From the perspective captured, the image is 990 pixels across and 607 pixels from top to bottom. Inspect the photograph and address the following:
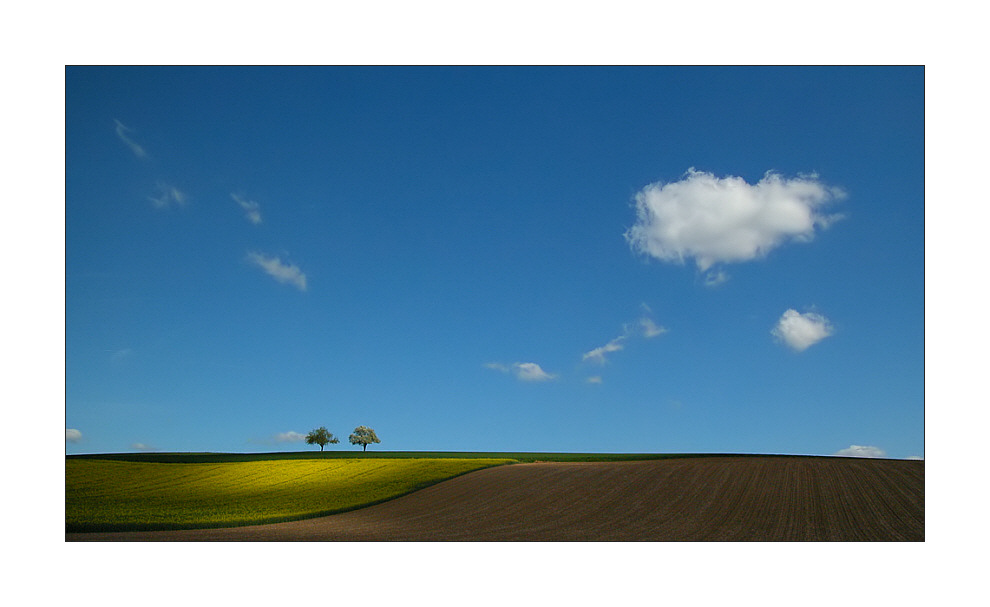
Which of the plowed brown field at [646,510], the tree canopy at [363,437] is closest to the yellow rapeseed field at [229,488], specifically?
the plowed brown field at [646,510]

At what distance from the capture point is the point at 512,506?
2272 centimetres

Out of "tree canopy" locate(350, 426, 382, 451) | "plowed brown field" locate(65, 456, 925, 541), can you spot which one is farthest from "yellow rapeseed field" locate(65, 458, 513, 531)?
"tree canopy" locate(350, 426, 382, 451)

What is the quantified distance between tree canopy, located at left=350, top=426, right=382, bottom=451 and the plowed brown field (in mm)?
19698

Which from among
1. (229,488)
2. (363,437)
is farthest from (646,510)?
(363,437)

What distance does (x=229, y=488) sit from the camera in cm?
2772

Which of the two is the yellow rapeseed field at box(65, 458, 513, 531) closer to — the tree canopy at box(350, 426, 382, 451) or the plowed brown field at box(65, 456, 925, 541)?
the plowed brown field at box(65, 456, 925, 541)

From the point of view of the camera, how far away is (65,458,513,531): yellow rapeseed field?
830 inches

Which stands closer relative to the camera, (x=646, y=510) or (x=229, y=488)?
(x=646, y=510)

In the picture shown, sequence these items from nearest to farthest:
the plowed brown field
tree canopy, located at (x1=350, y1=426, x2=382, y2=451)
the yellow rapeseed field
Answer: the plowed brown field → the yellow rapeseed field → tree canopy, located at (x1=350, y1=426, x2=382, y2=451)

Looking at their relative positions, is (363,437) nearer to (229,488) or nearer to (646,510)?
(229,488)

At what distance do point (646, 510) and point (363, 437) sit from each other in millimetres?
31446

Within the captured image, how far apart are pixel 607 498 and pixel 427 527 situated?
6.89 metres

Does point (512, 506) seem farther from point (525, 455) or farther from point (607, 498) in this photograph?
point (525, 455)
